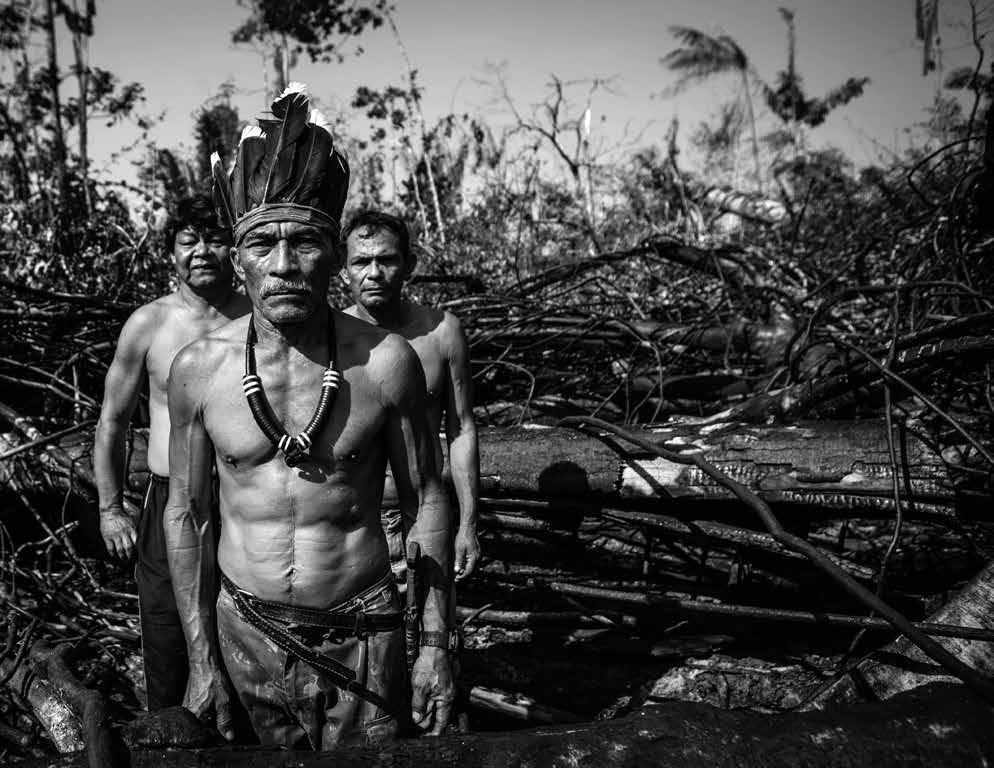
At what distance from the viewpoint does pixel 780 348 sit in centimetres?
562

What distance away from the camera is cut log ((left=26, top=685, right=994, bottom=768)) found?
1.46 metres

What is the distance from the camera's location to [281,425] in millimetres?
2064

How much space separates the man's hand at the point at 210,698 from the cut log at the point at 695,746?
603 mm

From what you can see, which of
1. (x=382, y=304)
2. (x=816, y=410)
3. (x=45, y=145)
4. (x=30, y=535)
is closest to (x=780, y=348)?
(x=816, y=410)

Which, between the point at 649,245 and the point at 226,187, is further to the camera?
the point at 649,245

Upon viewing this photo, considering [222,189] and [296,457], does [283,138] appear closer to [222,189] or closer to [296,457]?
[222,189]

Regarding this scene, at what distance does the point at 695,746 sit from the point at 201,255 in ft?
10.1

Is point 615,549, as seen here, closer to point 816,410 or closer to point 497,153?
point 816,410

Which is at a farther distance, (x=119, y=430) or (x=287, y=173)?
(x=119, y=430)

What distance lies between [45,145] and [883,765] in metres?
15.6

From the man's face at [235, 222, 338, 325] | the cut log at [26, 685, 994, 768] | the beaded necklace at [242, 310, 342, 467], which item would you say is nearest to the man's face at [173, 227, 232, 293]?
the man's face at [235, 222, 338, 325]

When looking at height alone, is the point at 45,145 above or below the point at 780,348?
above

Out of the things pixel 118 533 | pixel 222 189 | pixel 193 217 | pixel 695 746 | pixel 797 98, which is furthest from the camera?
pixel 797 98

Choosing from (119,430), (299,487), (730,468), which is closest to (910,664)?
(730,468)
